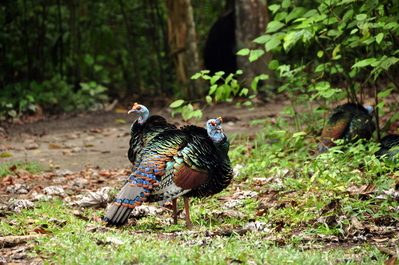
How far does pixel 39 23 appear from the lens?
15.8 m

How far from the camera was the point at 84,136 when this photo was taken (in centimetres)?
1068

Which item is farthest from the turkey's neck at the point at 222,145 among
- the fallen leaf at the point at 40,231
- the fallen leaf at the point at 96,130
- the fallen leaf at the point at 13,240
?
the fallen leaf at the point at 96,130

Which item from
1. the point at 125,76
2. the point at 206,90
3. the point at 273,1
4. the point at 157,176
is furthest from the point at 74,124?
the point at 157,176

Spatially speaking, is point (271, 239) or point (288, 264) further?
point (271, 239)

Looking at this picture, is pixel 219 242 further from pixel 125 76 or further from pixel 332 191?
pixel 125 76

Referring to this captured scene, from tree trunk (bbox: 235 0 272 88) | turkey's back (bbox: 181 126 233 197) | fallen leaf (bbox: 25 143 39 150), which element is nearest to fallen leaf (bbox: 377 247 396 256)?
turkey's back (bbox: 181 126 233 197)

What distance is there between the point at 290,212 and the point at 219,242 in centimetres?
105

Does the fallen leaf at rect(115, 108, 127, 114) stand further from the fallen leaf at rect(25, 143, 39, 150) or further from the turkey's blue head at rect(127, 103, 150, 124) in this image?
the turkey's blue head at rect(127, 103, 150, 124)

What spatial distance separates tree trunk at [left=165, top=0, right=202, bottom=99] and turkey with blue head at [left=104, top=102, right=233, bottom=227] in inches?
321

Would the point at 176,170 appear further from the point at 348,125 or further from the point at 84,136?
the point at 84,136

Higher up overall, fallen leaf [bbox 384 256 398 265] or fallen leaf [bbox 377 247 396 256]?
fallen leaf [bbox 384 256 398 265]

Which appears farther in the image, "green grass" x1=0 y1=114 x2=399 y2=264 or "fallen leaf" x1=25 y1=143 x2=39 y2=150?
"fallen leaf" x1=25 y1=143 x2=39 y2=150

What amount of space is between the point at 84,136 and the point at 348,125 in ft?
18.3

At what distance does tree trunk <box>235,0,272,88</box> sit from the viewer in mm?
12406
